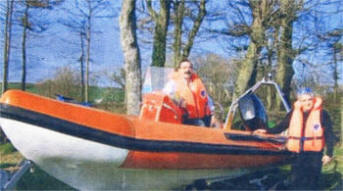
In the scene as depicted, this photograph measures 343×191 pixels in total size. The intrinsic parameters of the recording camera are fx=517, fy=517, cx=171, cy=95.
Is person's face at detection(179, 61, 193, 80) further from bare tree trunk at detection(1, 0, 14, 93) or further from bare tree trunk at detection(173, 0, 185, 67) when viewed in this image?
bare tree trunk at detection(1, 0, 14, 93)

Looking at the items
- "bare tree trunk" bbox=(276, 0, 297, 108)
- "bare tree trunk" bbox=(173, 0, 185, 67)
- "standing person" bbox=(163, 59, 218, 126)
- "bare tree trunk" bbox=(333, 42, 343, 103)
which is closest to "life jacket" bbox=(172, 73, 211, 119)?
"standing person" bbox=(163, 59, 218, 126)

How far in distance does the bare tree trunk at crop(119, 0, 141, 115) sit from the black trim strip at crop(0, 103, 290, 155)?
33 cm

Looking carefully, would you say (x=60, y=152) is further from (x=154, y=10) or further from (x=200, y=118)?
(x=154, y=10)

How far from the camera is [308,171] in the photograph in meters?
2.24

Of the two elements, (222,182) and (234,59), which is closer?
(222,182)

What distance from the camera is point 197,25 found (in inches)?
96.3

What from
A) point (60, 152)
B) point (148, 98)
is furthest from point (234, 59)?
point (60, 152)

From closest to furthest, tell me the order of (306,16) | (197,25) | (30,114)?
(30,114)
(197,25)
(306,16)

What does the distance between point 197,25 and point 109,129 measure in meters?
0.78

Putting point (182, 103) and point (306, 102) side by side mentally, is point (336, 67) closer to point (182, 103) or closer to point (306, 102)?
point (306, 102)

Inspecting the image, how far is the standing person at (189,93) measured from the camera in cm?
221

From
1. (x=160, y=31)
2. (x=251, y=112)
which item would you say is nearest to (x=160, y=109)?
(x=160, y=31)

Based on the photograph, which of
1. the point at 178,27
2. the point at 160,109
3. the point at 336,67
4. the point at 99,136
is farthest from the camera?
the point at 336,67

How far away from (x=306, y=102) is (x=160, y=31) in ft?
2.43
